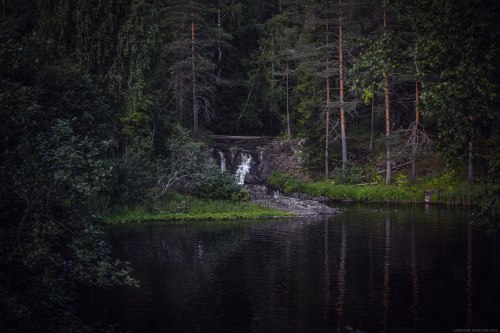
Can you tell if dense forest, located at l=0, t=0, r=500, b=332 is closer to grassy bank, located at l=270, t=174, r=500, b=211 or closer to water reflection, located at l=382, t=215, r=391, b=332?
grassy bank, located at l=270, t=174, r=500, b=211

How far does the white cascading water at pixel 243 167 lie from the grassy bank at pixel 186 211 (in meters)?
14.2

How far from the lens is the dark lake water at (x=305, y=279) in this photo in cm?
1395

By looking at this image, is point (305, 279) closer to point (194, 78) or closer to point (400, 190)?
point (400, 190)

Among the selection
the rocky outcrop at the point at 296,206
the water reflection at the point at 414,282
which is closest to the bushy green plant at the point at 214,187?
the rocky outcrop at the point at 296,206

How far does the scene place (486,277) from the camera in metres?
18.2

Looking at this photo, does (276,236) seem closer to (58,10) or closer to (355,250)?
(355,250)

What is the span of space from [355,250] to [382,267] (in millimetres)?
3243

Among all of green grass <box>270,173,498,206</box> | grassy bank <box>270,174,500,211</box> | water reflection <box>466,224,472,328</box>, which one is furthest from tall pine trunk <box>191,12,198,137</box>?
water reflection <box>466,224,472,328</box>

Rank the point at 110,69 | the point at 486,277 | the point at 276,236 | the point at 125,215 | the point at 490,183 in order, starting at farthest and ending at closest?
1. the point at 110,69
2. the point at 125,215
3. the point at 276,236
4. the point at 486,277
5. the point at 490,183

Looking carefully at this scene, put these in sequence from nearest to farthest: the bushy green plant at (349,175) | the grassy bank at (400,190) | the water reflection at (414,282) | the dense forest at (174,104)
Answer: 1. the dense forest at (174,104)
2. the water reflection at (414,282)
3. the grassy bank at (400,190)
4. the bushy green plant at (349,175)

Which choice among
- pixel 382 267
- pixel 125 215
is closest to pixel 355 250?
pixel 382 267

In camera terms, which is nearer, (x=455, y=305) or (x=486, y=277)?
(x=455, y=305)

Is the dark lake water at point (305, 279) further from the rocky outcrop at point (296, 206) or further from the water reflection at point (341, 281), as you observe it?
the rocky outcrop at point (296, 206)

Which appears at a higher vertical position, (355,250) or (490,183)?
(490,183)
